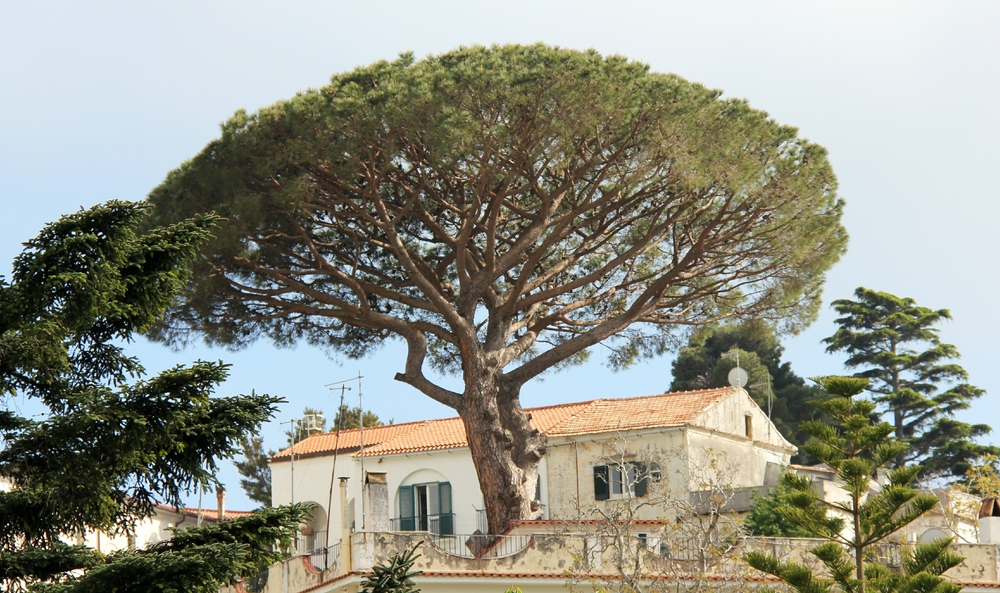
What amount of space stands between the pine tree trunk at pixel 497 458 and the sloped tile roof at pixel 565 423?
6098 mm

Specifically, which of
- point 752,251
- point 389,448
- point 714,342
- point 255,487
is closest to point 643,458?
point 752,251

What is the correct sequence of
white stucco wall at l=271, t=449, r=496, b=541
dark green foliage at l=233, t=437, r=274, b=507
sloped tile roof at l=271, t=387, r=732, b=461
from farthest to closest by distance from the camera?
1. dark green foliage at l=233, t=437, r=274, b=507
2. white stucco wall at l=271, t=449, r=496, b=541
3. sloped tile roof at l=271, t=387, r=732, b=461

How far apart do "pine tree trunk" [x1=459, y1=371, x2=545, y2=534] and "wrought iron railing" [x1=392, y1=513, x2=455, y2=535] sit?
289 inches

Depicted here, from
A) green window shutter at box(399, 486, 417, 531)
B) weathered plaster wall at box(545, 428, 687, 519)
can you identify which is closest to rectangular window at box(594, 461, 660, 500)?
weathered plaster wall at box(545, 428, 687, 519)

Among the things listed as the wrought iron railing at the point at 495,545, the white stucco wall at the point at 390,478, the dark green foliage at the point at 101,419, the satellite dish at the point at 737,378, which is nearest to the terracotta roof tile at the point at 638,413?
the satellite dish at the point at 737,378

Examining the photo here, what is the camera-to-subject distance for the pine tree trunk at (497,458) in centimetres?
2356

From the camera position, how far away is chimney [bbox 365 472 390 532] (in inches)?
925

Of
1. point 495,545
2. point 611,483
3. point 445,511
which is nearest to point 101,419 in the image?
point 495,545

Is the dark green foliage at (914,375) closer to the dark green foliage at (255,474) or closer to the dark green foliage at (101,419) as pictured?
the dark green foliage at (255,474)

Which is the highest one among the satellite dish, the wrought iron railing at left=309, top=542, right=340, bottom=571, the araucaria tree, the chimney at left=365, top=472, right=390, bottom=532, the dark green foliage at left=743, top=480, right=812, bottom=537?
the araucaria tree

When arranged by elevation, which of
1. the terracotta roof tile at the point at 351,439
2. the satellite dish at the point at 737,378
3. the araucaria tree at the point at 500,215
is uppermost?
the araucaria tree at the point at 500,215

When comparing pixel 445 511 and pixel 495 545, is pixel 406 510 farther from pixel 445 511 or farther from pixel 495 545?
pixel 495 545

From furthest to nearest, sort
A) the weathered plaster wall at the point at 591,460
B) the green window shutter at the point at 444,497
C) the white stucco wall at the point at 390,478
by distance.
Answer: the green window shutter at the point at 444,497, the white stucco wall at the point at 390,478, the weathered plaster wall at the point at 591,460

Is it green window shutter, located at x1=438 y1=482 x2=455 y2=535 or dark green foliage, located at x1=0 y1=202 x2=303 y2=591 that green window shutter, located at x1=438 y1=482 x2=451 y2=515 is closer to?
green window shutter, located at x1=438 y1=482 x2=455 y2=535
